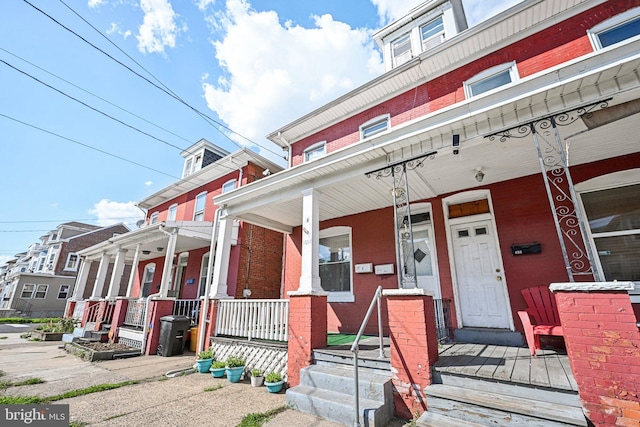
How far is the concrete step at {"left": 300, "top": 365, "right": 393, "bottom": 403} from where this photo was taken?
130 inches

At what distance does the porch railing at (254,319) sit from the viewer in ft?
16.9

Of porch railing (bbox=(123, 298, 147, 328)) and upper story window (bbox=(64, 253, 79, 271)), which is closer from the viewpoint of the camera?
porch railing (bbox=(123, 298, 147, 328))

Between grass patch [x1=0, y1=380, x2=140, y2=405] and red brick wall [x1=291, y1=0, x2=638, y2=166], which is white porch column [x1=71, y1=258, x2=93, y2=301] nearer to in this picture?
grass patch [x1=0, y1=380, x2=140, y2=405]

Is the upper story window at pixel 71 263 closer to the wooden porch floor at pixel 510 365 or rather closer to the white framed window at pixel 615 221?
the wooden porch floor at pixel 510 365

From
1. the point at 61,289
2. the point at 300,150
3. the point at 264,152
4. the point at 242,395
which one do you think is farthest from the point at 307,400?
the point at 61,289

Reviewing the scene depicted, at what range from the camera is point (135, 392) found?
176 inches

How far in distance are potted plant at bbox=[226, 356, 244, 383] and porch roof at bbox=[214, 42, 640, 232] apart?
3237 millimetres

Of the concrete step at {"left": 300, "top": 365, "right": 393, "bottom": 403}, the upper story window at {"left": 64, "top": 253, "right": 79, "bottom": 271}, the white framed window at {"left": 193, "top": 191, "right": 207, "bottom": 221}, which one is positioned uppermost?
the white framed window at {"left": 193, "top": 191, "right": 207, "bottom": 221}

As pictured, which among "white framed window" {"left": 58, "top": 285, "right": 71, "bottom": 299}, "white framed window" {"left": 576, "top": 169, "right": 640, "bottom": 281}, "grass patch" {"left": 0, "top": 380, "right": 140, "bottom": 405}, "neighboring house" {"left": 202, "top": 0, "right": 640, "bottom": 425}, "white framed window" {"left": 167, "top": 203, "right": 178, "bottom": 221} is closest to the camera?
"neighboring house" {"left": 202, "top": 0, "right": 640, "bottom": 425}

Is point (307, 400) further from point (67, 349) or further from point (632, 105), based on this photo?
point (67, 349)

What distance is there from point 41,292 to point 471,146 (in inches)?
1352

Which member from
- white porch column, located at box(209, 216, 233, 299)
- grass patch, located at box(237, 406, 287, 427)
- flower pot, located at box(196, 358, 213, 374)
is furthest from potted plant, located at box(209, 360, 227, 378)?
grass patch, located at box(237, 406, 287, 427)

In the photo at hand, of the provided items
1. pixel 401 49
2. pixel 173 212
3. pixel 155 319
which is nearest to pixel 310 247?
pixel 155 319

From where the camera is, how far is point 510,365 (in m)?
3.30
